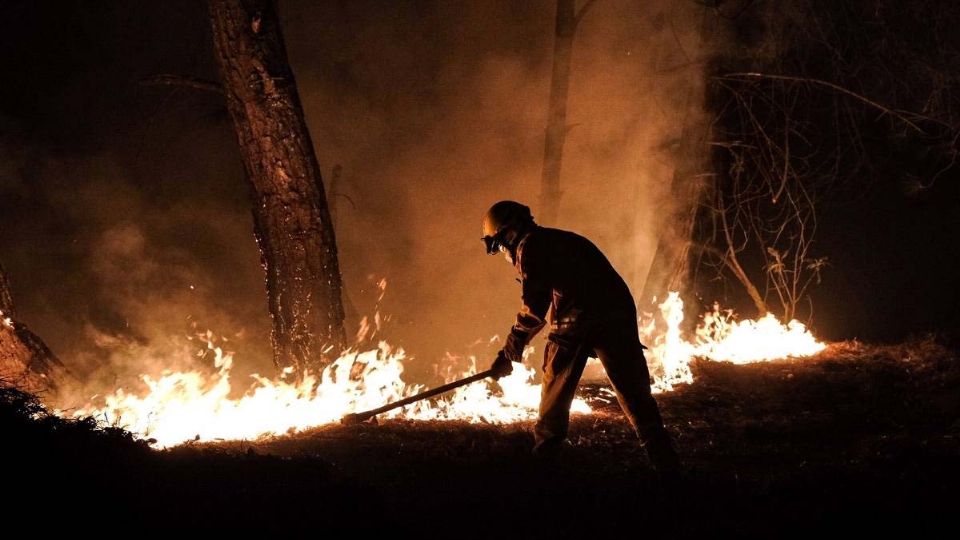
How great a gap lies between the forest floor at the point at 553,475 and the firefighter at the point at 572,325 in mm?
369

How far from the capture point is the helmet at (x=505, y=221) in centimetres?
551

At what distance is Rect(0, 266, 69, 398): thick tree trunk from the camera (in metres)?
6.70

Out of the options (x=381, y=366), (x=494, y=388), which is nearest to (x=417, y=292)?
(x=494, y=388)

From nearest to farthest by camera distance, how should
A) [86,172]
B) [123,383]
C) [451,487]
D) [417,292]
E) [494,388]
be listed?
[451,487], [494,388], [123,383], [86,172], [417,292]

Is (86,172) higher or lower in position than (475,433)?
higher

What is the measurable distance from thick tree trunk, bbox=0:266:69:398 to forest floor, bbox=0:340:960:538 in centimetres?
278

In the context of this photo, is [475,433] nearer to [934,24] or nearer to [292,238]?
[292,238]

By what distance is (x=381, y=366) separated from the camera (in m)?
7.25

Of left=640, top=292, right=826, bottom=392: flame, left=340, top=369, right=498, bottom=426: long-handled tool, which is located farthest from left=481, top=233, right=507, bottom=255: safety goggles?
left=640, top=292, right=826, bottom=392: flame

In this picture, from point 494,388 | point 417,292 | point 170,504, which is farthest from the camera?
point 417,292

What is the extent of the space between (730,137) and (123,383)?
9.71 m

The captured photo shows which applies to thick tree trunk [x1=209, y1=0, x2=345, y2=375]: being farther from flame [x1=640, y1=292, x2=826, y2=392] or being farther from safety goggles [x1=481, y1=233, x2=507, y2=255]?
flame [x1=640, y1=292, x2=826, y2=392]

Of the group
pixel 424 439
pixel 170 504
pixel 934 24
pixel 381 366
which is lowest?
pixel 170 504

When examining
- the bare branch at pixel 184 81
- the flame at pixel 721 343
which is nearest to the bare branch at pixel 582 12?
the flame at pixel 721 343
